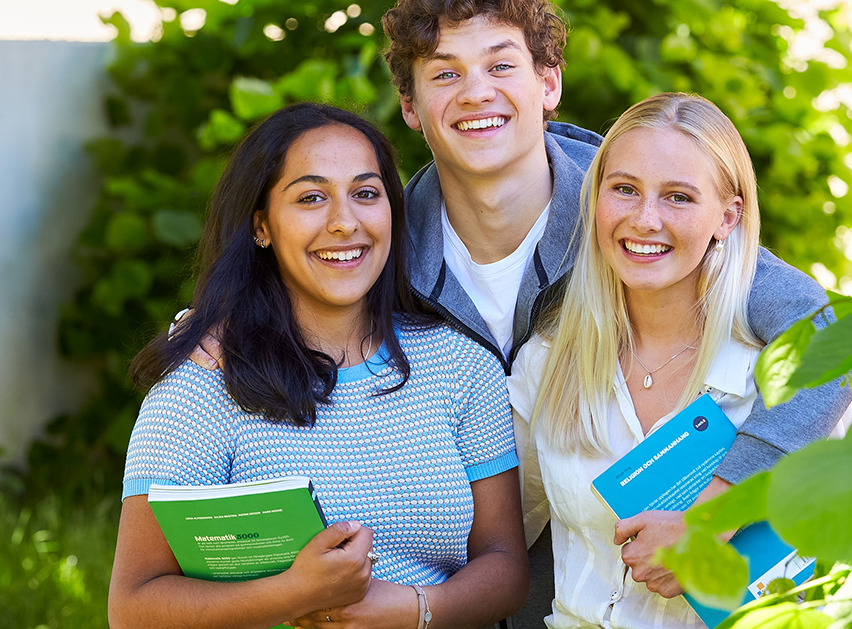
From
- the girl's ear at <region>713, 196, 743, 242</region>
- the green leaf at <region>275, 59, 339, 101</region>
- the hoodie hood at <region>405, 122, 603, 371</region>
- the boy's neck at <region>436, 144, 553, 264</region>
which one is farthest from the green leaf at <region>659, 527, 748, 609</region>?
the green leaf at <region>275, 59, 339, 101</region>

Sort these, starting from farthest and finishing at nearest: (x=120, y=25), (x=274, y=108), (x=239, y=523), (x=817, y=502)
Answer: (x=120, y=25), (x=274, y=108), (x=239, y=523), (x=817, y=502)

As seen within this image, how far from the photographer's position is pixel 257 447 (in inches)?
68.0

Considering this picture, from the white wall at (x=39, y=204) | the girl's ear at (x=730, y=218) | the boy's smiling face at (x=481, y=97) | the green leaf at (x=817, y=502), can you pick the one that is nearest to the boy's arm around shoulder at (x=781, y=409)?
the girl's ear at (x=730, y=218)

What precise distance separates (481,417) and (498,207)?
54 cm

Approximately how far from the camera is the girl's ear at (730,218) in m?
1.78

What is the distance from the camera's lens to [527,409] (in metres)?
1.96

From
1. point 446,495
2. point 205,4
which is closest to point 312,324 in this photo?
point 446,495

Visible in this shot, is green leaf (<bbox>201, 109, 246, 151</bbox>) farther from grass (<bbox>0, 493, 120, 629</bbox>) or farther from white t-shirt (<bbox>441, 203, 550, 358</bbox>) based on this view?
white t-shirt (<bbox>441, 203, 550, 358</bbox>)

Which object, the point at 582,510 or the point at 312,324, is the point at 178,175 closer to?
the point at 312,324

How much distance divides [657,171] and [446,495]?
76 cm

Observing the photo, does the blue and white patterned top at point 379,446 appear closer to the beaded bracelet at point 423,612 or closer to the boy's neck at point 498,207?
the beaded bracelet at point 423,612

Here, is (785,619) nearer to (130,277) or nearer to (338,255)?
(338,255)

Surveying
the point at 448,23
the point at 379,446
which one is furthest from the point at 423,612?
the point at 448,23

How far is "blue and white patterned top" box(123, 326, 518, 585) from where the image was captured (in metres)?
1.70
